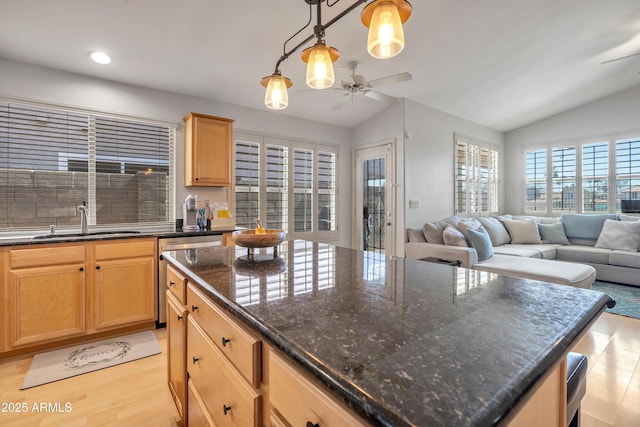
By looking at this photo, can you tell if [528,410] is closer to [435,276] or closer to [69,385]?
[435,276]

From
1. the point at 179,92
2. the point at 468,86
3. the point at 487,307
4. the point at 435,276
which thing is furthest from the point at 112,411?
the point at 468,86

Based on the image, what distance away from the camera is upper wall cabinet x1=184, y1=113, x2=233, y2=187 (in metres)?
3.40

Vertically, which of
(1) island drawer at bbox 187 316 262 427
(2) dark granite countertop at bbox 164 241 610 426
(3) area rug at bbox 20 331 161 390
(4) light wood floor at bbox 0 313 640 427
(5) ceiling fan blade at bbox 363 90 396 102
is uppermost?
(5) ceiling fan blade at bbox 363 90 396 102

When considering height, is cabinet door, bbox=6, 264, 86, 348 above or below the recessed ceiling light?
below

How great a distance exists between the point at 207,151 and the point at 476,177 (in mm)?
4630

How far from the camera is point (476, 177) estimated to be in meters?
5.58

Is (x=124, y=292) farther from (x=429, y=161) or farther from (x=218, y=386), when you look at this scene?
(x=429, y=161)

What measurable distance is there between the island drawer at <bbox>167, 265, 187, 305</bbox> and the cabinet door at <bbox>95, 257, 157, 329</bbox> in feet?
4.57

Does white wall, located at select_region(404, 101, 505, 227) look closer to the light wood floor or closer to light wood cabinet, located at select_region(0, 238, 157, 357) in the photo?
the light wood floor

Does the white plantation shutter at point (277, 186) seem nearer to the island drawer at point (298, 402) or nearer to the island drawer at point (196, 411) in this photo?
the island drawer at point (196, 411)

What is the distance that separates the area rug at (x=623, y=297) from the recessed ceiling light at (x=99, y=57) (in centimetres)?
567

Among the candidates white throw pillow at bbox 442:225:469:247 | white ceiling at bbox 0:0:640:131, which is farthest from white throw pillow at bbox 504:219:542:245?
white ceiling at bbox 0:0:640:131

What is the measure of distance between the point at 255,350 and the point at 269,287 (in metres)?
0.28

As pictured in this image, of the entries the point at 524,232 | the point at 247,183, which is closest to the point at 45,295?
the point at 247,183
